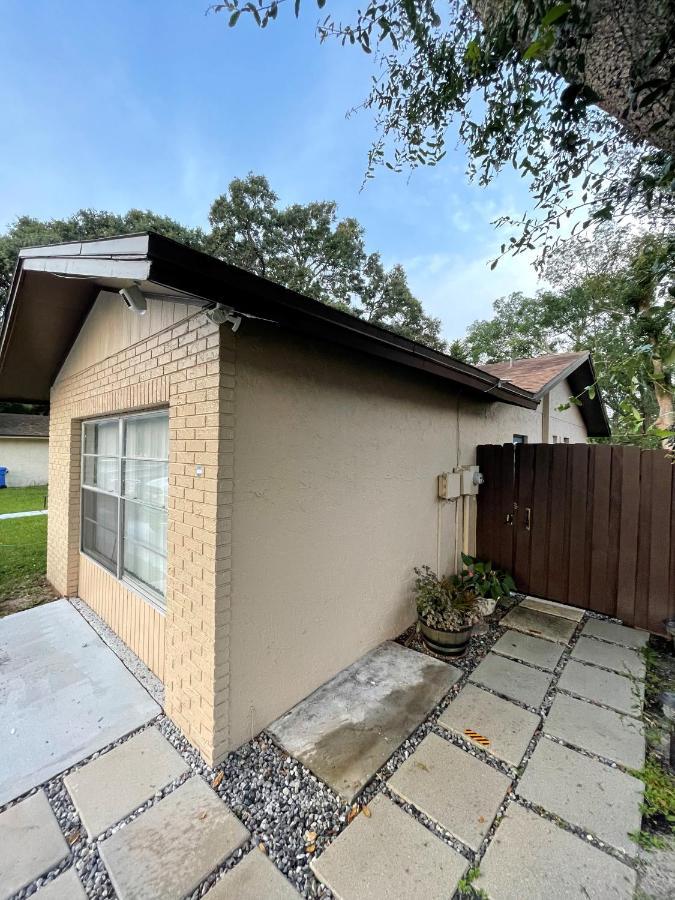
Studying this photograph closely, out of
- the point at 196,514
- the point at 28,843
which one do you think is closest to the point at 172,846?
the point at 28,843

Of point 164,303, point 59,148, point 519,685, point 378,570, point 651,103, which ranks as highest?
point 59,148

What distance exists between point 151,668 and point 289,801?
194cm

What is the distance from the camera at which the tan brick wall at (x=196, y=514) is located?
2.44m

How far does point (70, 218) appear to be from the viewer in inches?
677

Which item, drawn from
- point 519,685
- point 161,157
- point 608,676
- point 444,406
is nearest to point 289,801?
point 519,685

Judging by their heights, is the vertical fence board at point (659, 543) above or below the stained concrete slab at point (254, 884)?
above

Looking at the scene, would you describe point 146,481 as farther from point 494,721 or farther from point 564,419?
point 564,419

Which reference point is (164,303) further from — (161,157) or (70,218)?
(70,218)

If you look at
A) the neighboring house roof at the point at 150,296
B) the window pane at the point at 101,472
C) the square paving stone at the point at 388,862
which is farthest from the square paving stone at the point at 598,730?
the window pane at the point at 101,472

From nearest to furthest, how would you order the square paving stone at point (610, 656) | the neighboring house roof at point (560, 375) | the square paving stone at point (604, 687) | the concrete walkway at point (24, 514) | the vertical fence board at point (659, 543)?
the square paving stone at point (604, 687), the square paving stone at point (610, 656), the vertical fence board at point (659, 543), the neighboring house roof at point (560, 375), the concrete walkway at point (24, 514)

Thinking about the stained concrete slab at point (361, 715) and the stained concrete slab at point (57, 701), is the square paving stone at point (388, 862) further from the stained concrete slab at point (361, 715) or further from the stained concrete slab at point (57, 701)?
the stained concrete slab at point (57, 701)

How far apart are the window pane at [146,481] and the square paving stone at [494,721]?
3.09 meters

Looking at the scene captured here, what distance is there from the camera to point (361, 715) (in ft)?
9.52

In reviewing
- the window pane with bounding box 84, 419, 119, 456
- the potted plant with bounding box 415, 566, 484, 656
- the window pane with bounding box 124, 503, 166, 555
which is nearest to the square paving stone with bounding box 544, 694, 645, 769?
the potted plant with bounding box 415, 566, 484, 656
